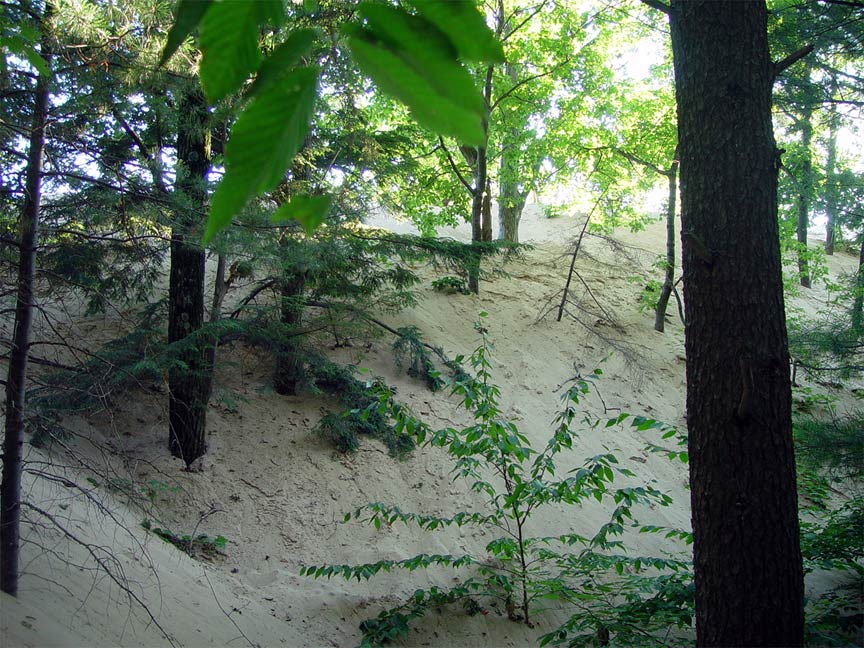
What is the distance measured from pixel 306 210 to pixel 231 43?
18 cm

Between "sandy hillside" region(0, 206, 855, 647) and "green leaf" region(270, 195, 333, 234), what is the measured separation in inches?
140

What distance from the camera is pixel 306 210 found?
27.8 inches

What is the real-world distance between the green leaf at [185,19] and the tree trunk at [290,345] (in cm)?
650

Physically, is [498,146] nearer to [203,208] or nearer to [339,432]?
[339,432]

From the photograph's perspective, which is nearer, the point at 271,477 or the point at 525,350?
the point at 271,477

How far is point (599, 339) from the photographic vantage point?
12.1 metres

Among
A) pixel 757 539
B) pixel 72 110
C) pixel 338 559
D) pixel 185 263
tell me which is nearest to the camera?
pixel 757 539

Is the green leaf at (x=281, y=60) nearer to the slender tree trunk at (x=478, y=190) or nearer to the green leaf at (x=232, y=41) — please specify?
the green leaf at (x=232, y=41)

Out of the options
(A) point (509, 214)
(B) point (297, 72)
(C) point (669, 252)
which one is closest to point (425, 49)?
(B) point (297, 72)

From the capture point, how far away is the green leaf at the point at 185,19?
0.59 meters

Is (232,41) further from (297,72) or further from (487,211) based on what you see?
(487,211)

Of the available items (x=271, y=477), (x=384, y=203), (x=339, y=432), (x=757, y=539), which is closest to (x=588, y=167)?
(x=384, y=203)

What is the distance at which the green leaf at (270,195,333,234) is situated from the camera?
2.31 feet

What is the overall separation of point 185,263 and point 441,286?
240 inches
